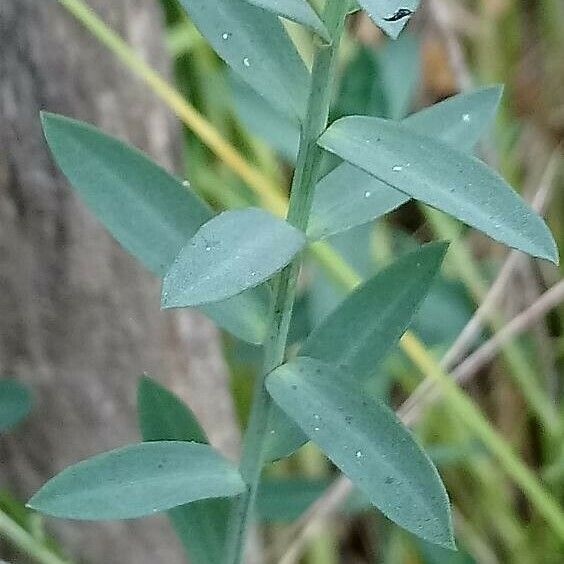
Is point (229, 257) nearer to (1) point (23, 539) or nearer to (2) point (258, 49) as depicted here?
(2) point (258, 49)

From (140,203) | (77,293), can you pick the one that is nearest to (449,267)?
(77,293)

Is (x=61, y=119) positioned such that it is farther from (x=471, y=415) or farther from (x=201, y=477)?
(x=471, y=415)

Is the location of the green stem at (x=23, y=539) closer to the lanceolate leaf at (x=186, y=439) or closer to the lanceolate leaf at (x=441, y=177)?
the lanceolate leaf at (x=186, y=439)

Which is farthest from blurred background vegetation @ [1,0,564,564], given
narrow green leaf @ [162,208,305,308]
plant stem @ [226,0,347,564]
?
narrow green leaf @ [162,208,305,308]

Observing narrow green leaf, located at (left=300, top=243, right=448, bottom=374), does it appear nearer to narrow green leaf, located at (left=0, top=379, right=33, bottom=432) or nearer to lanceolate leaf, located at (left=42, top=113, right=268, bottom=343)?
lanceolate leaf, located at (left=42, top=113, right=268, bottom=343)

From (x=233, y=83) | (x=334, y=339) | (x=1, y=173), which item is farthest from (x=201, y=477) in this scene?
(x=233, y=83)

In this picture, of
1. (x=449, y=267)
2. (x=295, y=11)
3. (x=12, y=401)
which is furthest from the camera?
(x=449, y=267)
